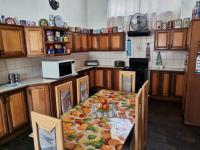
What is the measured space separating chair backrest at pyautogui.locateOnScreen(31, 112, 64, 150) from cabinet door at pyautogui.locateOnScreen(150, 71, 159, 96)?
345 centimetres

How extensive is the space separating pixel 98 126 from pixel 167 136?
5.28 feet

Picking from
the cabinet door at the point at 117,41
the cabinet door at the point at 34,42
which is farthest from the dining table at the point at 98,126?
the cabinet door at the point at 117,41

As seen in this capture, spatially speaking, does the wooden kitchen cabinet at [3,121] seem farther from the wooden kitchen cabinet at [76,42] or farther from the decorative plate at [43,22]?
the wooden kitchen cabinet at [76,42]

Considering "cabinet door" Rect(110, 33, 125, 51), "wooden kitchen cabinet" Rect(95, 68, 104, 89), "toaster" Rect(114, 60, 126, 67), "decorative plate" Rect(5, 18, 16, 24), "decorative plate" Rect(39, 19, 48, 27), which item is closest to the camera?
"decorative plate" Rect(5, 18, 16, 24)

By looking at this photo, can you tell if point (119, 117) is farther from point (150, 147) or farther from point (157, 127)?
point (157, 127)

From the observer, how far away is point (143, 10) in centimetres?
419

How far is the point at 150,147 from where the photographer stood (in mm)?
2293

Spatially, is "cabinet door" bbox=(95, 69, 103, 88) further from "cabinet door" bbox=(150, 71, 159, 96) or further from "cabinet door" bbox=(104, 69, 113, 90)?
"cabinet door" bbox=(150, 71, 159, 96)

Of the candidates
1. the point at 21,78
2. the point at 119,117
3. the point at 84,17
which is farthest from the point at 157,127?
the point at 84,17

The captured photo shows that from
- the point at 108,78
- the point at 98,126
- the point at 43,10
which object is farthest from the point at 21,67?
the point at 108,78

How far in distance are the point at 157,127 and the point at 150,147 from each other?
2.07ft

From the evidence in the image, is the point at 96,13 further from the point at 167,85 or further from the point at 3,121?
the point at 3,121

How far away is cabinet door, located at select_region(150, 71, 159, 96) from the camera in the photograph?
404 centimetres

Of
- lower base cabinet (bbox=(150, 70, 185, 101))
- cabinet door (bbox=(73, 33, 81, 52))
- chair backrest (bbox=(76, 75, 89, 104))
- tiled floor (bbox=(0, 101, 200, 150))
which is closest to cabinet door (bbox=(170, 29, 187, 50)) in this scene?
lower base cabinet (bbox=(150, 70, 185, 101))
